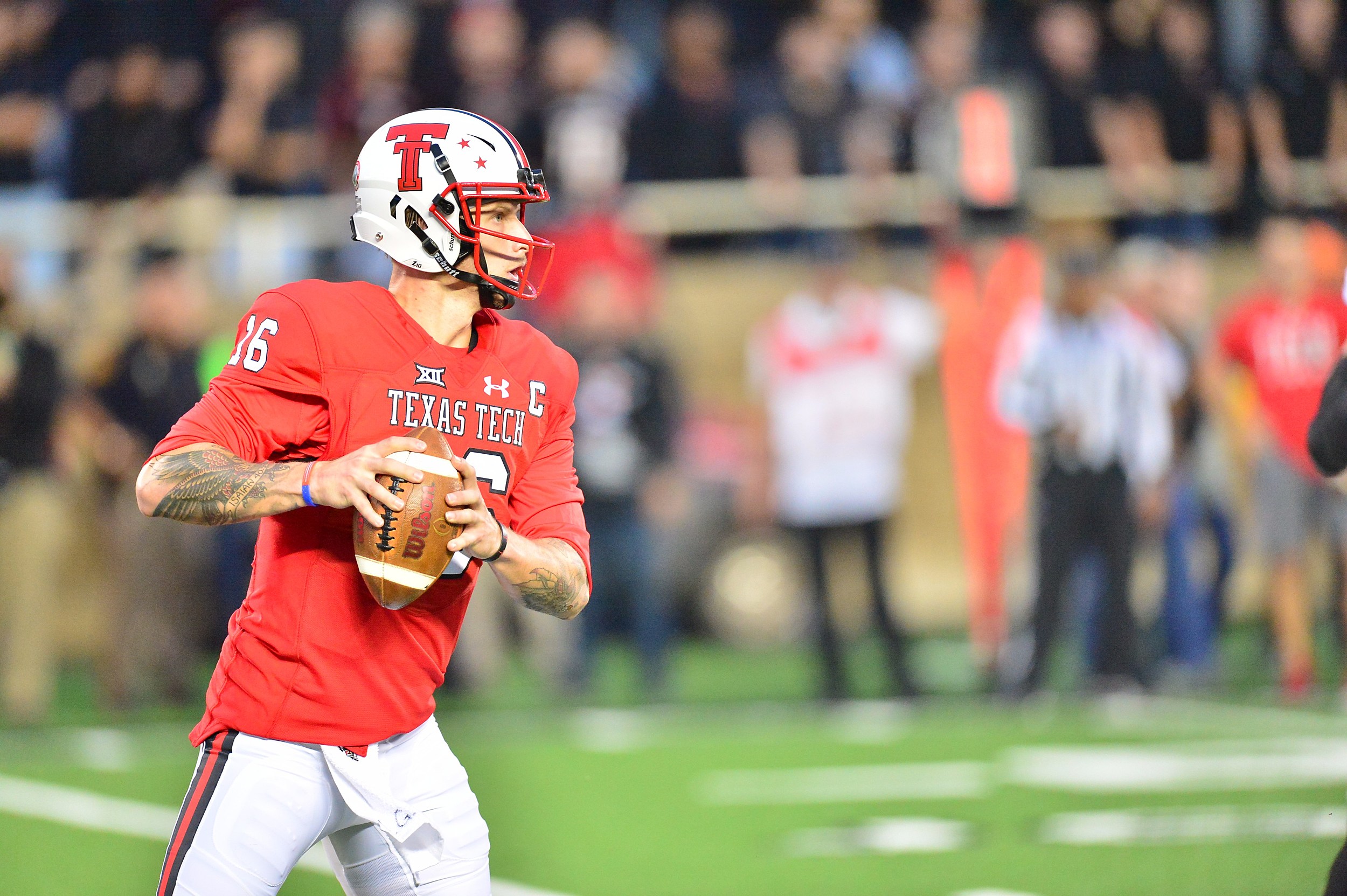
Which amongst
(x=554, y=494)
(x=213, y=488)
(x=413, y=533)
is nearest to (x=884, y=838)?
(x=554, y=494)

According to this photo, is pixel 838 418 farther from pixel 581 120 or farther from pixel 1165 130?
pixel 1165 130

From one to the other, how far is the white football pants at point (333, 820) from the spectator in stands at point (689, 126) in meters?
10.1

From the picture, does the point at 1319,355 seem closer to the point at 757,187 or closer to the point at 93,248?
the point at 757,187

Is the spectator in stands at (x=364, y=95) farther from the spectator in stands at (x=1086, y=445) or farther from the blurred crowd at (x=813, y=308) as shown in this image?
the spectator in stands at (x=1086, y=445)

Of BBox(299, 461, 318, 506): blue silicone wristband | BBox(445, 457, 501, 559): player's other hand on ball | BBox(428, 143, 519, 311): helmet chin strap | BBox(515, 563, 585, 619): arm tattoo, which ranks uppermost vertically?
BBox(428, 143, 519, 311): helmet chin strap

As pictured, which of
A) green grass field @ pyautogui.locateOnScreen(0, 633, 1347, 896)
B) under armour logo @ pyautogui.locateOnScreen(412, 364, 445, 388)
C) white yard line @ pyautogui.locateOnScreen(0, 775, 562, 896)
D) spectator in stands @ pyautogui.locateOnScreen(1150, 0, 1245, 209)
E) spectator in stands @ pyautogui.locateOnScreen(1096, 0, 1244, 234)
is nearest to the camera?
under armour logo @ pyautogui.locateOnScreen(412, 364, 445, 388)

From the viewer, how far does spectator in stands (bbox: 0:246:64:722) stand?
10289 mm

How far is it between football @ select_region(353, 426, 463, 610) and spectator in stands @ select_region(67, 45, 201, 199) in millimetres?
9889

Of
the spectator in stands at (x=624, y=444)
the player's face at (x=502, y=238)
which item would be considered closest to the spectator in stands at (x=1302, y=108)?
the spectator in stands at (x=624, y=444)

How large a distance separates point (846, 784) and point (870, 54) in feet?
26.4

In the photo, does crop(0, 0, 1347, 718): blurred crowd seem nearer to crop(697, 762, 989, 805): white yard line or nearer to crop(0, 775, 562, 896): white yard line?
crop(697, 762, 989, 805): white yard line

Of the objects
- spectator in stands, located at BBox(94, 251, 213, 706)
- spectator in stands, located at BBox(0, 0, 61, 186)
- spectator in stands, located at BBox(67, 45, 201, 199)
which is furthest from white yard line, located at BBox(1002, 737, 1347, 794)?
spectator in stands, located at BBox(0, 0, 61, 186)

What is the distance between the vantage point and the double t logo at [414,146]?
3807 mm

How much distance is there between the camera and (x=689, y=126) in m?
13.6
